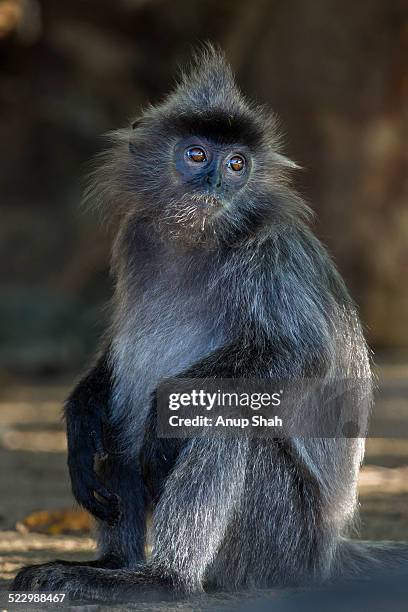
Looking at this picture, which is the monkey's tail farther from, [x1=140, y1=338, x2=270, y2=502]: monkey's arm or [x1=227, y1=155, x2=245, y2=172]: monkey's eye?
[x1=227, y1=155, x2=245, y2=172]: monkey's eye

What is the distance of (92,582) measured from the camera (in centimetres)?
375

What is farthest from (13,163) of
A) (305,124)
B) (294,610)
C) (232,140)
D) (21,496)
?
(294,610)

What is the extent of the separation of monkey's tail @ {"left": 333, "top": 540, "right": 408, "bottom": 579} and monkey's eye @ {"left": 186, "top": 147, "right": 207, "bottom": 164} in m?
1.58

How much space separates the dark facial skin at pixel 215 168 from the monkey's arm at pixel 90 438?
0.79 meters

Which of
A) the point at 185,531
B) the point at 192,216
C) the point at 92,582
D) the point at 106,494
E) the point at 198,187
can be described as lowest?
the point at 92,582

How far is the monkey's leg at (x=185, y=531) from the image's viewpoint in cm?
372

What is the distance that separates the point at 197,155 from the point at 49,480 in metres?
2.92

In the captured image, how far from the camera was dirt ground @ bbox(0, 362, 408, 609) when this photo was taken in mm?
4957

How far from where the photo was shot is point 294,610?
244cm

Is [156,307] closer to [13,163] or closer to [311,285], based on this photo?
[311,285]

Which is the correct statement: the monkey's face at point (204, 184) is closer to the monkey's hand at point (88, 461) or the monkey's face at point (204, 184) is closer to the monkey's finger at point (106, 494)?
the monkey's hand at point (88, 461)

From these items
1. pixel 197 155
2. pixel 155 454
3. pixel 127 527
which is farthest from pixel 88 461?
pixel 197 155

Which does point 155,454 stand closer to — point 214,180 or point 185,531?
point 185,531

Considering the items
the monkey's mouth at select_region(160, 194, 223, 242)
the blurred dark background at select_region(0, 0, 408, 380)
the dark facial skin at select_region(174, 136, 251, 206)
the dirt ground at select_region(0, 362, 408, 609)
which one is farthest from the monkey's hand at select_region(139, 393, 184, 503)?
the blurred dark background at select_region(0, 0, 408, 380)
